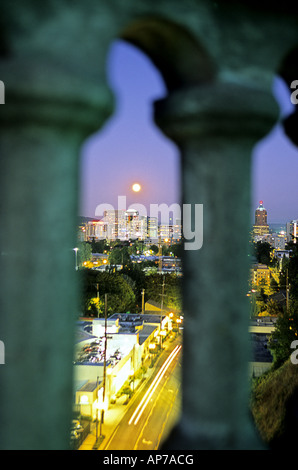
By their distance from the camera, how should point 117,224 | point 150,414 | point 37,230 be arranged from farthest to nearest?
point 117,224
point 150,414
point 37,230

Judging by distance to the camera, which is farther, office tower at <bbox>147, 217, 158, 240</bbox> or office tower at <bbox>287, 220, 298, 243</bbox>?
office tower at <bbox>147, 217, 158, 240</bbox>

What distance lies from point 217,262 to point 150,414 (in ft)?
81.0

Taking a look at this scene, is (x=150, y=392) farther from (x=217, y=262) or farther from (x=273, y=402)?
(x=217, y=262)

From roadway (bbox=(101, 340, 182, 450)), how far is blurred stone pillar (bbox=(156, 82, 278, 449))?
46.8ft

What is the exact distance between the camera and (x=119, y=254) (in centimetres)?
7838

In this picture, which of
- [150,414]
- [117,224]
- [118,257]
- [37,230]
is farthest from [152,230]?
[37,230]

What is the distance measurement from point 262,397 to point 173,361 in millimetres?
20754

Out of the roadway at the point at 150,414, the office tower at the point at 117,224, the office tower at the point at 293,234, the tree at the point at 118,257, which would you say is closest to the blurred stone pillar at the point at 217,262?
the roadway at the point at 150,414

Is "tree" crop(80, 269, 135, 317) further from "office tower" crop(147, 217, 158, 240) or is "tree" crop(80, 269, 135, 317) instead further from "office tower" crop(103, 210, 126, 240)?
"office tower" crop(147, 217, 158, 240)

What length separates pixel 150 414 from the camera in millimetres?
24500

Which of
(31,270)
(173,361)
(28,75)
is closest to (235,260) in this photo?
(31,270)

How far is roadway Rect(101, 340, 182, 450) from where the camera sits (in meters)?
20.3

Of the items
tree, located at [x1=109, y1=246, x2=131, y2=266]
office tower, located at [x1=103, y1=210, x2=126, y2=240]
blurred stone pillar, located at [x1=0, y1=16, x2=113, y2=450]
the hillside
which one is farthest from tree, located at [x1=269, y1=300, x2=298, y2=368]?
office tower, located at [x1=103, y1=210, x2=126, y2=240]
